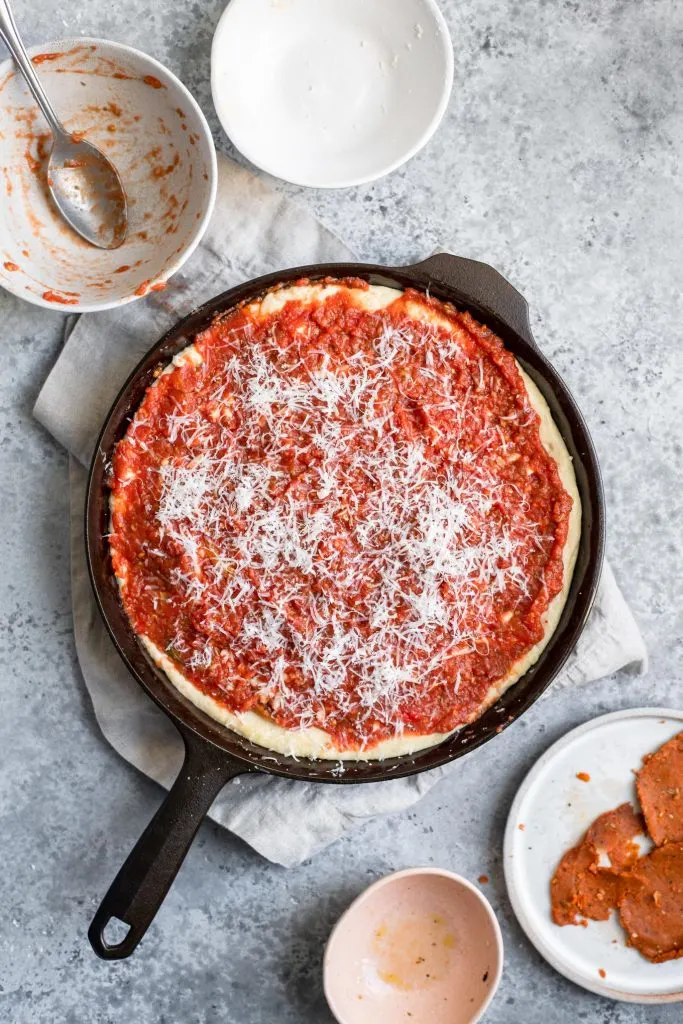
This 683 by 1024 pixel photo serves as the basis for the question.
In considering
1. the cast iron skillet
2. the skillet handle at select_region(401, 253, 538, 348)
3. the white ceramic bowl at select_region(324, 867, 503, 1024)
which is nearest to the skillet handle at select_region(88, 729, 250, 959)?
the cast iron skillet

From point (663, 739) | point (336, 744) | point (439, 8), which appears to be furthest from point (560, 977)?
point (439, 8)

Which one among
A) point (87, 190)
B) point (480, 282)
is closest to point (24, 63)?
point (87, 190)

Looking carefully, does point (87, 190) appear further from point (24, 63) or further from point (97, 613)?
point (97, 613)

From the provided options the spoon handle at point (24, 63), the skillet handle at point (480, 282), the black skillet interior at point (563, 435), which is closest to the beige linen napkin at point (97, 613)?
the black skillet interior at point (563, 435)

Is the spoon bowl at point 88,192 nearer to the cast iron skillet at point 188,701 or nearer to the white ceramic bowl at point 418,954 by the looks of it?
the cast iron skillet at point 188,701

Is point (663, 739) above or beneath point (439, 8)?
beneath

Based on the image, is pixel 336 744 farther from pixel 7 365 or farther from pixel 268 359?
pixel 7 365
